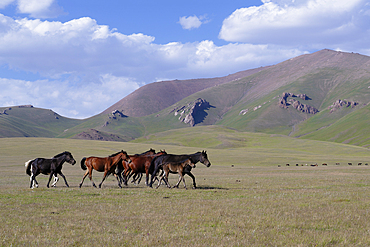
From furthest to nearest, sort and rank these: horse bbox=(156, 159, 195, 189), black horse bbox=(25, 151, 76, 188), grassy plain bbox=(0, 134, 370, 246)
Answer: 1. horse bbox=(156, 159, 195, 189)
2. black horse bbox=(25, 151, 76, 188)
3. grassy plain bbox=(0, 134, 370, 246)

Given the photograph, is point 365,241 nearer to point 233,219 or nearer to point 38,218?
point 233,219

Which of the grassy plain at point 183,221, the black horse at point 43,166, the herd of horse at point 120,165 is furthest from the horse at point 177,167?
the black horse at point 43,166

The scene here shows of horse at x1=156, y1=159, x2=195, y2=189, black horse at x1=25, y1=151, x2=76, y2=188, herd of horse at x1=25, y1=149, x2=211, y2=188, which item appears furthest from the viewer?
horse at x1=156, y1=159, x2=195, y2=189

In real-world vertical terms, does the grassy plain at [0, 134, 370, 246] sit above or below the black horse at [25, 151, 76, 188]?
below

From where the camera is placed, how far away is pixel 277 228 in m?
10.8

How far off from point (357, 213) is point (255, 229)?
578 centimetres

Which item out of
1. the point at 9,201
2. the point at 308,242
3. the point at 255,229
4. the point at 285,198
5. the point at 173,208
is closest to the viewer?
the point at 308,242

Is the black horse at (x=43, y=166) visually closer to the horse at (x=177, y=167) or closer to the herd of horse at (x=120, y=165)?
the herd of horse at (x=120, y=165)

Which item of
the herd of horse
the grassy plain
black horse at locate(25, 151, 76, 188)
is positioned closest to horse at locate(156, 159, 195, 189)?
the herd of horse

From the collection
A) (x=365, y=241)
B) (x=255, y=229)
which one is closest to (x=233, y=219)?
(x=255, y=229)

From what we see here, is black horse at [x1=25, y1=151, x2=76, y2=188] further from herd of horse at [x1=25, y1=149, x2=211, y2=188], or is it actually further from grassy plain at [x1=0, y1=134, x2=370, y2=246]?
grassy plain at [x1=0, y1=134, x2=370, y2=246]

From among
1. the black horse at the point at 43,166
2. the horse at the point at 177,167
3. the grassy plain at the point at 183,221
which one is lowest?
the grassy plain at the point at 183,221

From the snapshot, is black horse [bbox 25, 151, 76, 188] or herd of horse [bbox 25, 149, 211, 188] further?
herd of horse [bbox 25, 149, 211, 188]

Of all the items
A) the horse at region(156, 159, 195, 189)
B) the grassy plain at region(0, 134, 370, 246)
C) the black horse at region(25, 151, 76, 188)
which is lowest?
the grassy plain at region(0, 134, 370, 246)
